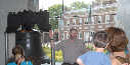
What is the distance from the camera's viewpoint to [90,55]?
4.91 feet

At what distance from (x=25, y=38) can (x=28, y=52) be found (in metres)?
0.15

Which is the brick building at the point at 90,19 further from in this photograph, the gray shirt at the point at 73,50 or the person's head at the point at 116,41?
the person's head at the point at 116,41

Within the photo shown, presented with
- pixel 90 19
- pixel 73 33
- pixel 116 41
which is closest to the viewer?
pixel 116 41

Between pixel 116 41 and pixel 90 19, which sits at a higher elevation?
pixel 90 19

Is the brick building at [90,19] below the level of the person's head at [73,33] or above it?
above

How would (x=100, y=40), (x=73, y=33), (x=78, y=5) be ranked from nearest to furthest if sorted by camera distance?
(x=100, y=40)
(x=73, y=33)
(x=78, y=5)

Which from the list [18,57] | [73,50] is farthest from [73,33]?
[18,57]

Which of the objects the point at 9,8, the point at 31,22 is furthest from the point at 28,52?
the point at 9,8

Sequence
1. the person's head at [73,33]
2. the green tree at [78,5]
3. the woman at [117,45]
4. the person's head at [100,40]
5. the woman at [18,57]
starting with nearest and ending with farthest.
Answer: the person's head at [100,40] < the woman at [117,45] < the woman at [18,57] < the person's head at [73,33] < the green tree at [78,5]

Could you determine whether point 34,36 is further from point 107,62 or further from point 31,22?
point 107,62

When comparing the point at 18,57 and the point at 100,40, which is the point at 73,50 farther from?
the point at 100,40

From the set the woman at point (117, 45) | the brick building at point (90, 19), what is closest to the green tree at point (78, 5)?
the brick building at point (90, 19)

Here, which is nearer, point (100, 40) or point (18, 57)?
point (100, 40)

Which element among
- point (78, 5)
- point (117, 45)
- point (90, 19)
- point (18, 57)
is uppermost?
point (78, 5)
